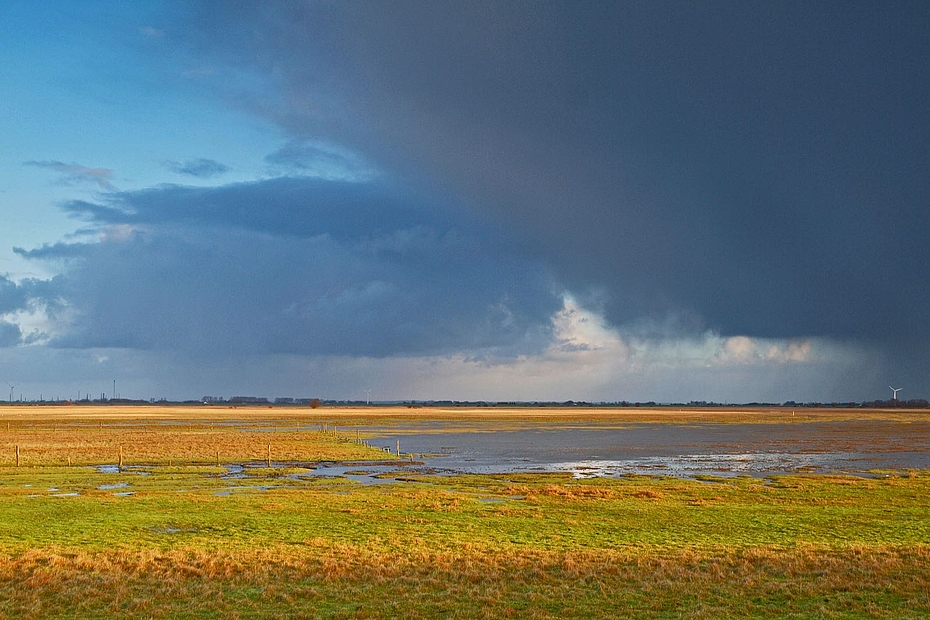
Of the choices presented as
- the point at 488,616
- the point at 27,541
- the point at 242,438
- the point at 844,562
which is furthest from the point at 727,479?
the point at 242,438

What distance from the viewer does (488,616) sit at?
18.4 m

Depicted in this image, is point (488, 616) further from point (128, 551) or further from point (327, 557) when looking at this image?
point (128, 551)

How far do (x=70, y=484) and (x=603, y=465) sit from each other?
137 ft

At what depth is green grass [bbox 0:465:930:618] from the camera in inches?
771

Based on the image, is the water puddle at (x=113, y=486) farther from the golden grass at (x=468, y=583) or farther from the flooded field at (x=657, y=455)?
the flooded field at (x=657, y=455)

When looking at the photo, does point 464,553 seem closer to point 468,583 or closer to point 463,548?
point 463,548

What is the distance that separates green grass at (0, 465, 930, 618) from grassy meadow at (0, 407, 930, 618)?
0.35 feet

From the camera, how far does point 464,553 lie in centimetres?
2597

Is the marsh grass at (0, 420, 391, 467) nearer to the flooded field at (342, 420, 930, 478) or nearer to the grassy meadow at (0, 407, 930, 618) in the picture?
the flooded field at (342, 420, 930, 478)

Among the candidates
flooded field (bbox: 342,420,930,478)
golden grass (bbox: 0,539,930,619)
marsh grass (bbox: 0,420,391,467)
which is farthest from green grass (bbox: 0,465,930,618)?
marsh grass (bbox: 0,420,391,467)

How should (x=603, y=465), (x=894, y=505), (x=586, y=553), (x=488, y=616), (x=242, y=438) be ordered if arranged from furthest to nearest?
(x=242, y=438) → (x=603, y=465) → (x=894, y=505) → (x=586, y=553) → (x=488, y=616)

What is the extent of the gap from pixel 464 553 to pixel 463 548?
91 centimetres

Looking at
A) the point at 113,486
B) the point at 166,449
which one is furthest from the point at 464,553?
the point at 166,449

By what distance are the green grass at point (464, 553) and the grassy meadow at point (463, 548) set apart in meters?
0.11
